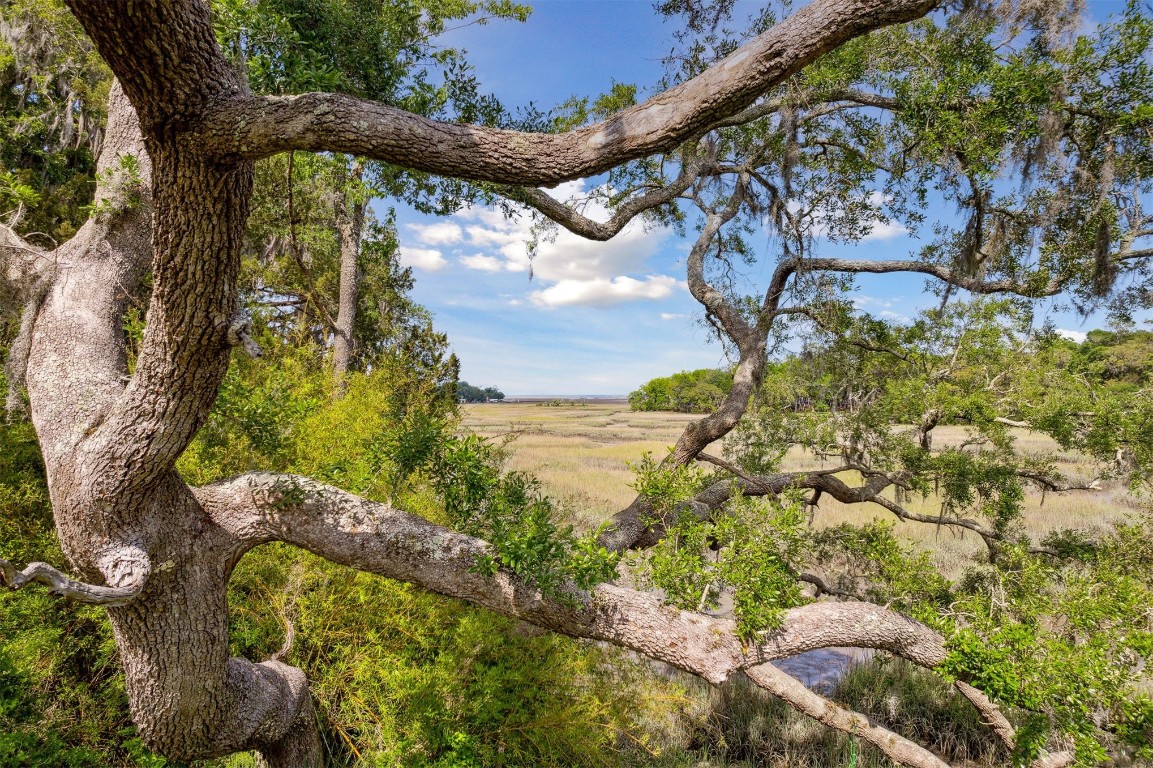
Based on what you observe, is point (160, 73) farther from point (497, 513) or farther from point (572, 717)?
point (572, 717)

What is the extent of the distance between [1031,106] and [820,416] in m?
3.80

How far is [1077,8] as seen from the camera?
10.9 ft

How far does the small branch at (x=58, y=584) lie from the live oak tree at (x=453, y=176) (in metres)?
0.01

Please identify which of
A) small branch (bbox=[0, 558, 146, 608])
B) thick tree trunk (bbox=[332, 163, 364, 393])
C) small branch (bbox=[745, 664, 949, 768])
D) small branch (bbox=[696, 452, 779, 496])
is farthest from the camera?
thick tree trunk (bbox=[332, 163, 364, 393])

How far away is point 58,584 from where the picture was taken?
1558mm

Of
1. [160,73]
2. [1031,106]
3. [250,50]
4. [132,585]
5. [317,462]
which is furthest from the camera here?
[317,462]

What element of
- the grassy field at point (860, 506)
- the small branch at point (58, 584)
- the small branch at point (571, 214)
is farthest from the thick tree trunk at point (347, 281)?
the small branch at point (58, 584)

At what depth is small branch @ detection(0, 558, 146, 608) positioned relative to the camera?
147 cm

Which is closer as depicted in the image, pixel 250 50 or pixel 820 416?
pixel 250 50

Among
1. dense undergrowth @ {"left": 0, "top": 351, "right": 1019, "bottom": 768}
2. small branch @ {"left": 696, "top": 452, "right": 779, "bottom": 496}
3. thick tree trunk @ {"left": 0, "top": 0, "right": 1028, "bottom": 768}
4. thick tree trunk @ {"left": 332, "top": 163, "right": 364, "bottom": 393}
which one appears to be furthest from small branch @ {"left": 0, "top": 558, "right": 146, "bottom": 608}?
thick tree trunk @ {"left": 332, "top": 163, "right": 364, "bottom": 393}

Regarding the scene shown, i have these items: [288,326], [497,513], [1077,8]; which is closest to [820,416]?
[1077,8]

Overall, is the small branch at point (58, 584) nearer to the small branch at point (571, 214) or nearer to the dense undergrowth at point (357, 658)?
the dense undergrowth at point (357, 658)

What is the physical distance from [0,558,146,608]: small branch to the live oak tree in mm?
14

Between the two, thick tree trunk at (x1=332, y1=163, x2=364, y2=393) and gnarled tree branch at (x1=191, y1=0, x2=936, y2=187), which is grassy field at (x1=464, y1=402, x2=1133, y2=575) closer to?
thick tree trunk at (x1=332, y1=163, x2=364, y2=393)
